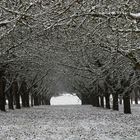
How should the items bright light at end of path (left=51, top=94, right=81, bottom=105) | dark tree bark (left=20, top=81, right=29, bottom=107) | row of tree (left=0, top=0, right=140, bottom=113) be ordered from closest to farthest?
row of tree (left=0, top=0, right=140, bottom=113), dark tree bark (left=20, top=81, right=29, bottom=107), bright light at end of path (left=51, top=94, right=81, bottom=105)

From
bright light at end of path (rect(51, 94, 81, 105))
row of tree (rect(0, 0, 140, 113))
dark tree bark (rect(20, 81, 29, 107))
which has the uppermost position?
row of tree (rect(0, 0, 140, 113))

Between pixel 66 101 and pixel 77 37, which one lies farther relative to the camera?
pixel 66 101

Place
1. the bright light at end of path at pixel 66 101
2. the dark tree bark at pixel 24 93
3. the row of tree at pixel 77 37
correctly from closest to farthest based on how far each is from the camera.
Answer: the row of tree at pixel 77 37 → the dark tree bark at pixel 24 93 → the bright light at end of path at pixel 66 101

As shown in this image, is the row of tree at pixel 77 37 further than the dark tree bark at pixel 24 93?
No

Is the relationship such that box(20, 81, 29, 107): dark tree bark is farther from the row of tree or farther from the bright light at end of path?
the bright light at end of path

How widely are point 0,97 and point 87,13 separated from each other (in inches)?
895

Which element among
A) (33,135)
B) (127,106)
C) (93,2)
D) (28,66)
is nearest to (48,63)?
(28,66)

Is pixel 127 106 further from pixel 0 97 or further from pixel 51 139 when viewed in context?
pixel 51 139

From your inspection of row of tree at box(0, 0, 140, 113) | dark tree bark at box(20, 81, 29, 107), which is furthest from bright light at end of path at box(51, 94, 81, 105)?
row of tree at box(0, 0, 140, 113)

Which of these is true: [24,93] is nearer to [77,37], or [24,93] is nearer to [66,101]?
[77,37]

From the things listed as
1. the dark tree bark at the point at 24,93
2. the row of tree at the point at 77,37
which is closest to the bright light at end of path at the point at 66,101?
the dark tree bark at the point at 24,93

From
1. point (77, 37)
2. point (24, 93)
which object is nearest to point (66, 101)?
point (24, 93)

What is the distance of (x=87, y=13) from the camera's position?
13.3m

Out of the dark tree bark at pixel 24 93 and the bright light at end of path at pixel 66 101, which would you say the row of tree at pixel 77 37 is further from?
the bright light at end of path at pixel 66 101
